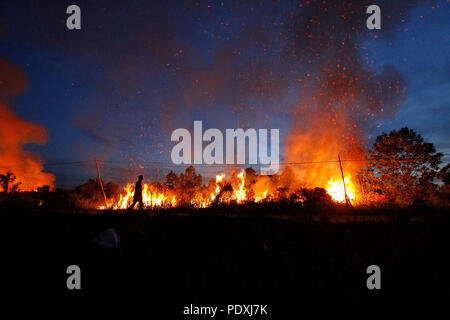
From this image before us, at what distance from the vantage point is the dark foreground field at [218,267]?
3.30 meters

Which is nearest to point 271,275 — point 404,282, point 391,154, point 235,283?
point 235,283

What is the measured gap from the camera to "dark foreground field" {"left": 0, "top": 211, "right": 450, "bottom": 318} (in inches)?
130

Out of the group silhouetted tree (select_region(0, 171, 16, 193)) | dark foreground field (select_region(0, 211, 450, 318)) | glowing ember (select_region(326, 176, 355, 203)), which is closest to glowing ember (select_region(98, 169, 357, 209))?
glowing ember (select_region(326, 176, 355, 203))

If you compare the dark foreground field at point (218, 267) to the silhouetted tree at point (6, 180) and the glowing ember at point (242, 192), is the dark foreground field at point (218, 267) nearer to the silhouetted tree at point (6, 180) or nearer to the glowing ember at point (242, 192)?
the glowing ember at point (242, 192)

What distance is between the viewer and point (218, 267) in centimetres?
412

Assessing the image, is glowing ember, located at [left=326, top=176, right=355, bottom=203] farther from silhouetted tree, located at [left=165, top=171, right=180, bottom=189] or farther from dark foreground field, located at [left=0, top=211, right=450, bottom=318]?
silhouetted tree, located at [left=165, top=171, right=180, bottom=189]

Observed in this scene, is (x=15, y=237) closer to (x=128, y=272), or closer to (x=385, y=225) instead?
(x=128, y=272)

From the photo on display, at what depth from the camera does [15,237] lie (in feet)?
19.2

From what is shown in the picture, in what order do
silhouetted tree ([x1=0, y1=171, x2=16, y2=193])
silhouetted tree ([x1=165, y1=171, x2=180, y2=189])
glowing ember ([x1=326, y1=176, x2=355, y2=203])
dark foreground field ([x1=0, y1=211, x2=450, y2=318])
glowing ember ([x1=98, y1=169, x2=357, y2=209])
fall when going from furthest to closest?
silhouetted tree ([x1=165, y1=171, x2=180, y2=189]) < glowing ember ([x1=326, y1=176, x2=355, y2=203]) < glowing ember ([x1=98, y1=169, x2=357, y2=209]) < silhouetted tree ([x1=0, y1=171, x2=16, y2=193]) < dark foreground field ([x1=0, y1=211, x2=450, y2=318])

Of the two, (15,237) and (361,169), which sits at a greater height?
(361,169)
